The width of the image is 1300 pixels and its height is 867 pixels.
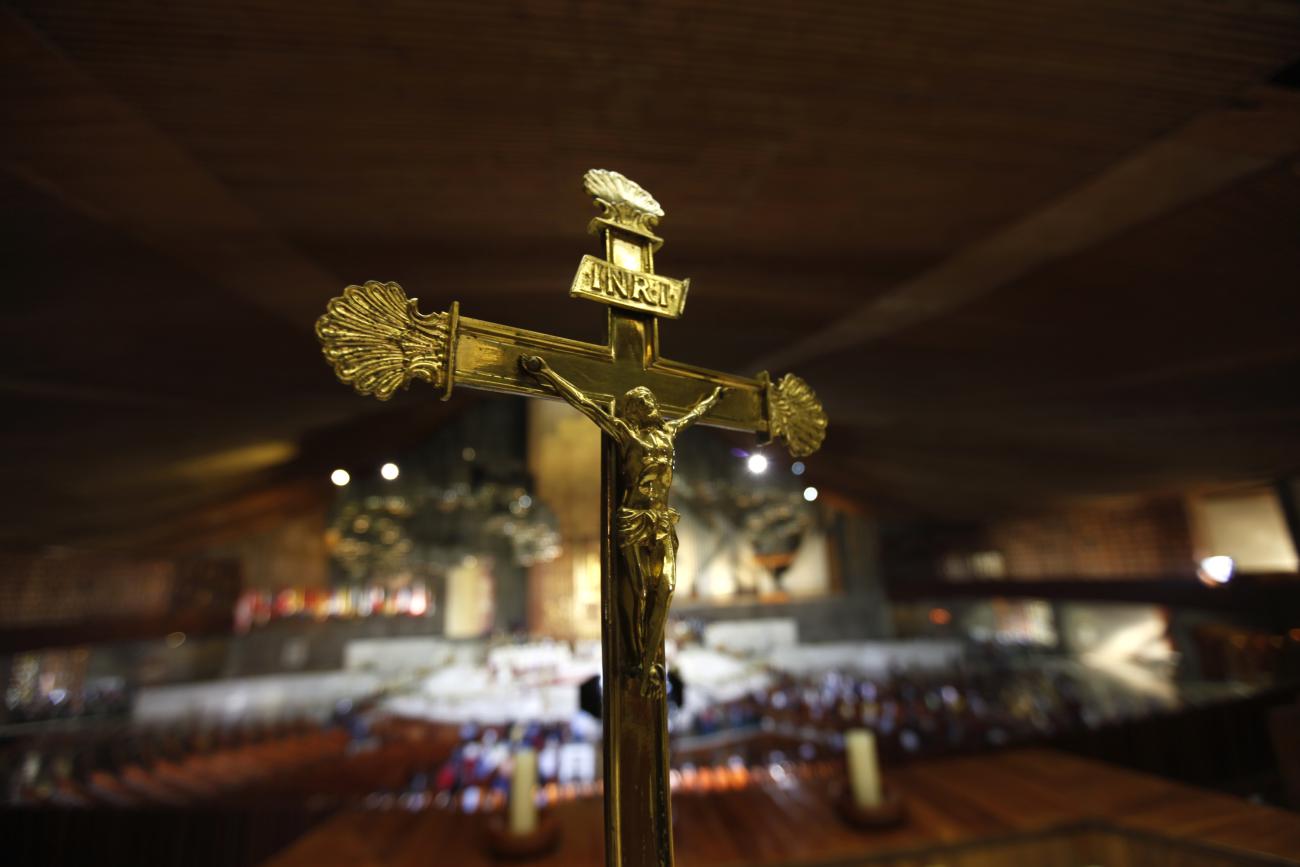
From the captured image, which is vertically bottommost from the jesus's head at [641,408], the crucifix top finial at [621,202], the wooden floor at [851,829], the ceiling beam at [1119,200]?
the wooden floor at [851,829]

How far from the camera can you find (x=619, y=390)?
3.51ft

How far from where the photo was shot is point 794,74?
1.33 meters

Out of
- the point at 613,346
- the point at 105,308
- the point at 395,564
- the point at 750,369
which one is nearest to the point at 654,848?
the point at 613,346

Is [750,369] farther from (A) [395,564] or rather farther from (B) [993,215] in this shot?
(A) [395,564]

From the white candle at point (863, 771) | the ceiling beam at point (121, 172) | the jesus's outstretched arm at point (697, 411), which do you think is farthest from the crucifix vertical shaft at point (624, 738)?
the white candle at point (863, 771)

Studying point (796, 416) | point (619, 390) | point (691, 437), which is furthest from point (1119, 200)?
point (691, 437)

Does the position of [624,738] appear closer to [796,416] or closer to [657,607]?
[657,607]

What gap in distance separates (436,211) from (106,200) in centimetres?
82

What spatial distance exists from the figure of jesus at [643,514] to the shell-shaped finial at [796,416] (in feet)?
1.19

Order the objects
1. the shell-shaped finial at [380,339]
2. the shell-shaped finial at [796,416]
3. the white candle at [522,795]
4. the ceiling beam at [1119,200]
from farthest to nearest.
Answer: the white candle at [522,795]
the ceiling beam at [1119,200]
the shell-shaped finial at [796,416]
the shell-shaped finial at [380,339]

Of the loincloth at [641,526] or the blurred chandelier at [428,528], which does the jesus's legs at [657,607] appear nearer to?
the loincloth at [641,526]

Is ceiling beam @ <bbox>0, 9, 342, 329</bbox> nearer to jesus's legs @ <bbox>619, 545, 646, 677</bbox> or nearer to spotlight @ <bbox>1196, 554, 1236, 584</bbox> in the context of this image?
jesus's legs @ <bbox>619, 545, 646, 677</bbox>

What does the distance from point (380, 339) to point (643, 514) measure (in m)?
0.50

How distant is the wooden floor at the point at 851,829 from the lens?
1.96 metres
